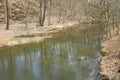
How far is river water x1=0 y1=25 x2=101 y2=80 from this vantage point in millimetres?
23453

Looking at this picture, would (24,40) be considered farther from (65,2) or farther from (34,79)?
(65,2)

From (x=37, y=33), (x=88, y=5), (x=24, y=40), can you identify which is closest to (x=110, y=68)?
(x=24, y=40)

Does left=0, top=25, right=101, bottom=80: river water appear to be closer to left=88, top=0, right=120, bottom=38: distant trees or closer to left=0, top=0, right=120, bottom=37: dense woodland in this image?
left=88, top=0, right=120, bottom=38: distant trees

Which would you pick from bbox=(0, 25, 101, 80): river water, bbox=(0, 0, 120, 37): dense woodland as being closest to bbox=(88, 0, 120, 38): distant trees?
bbox=(0, 0, 120, 37): dense woodland

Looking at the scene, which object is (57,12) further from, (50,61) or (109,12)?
(50,61)

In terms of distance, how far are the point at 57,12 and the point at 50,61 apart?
5978 centimetres

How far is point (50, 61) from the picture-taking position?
2947 centimetres

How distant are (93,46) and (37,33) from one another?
15663 mm

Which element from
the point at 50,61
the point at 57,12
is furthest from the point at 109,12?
the point at 57,12

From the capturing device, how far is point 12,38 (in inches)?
1663

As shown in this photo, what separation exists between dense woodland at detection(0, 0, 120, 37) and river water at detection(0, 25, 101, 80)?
9721mm

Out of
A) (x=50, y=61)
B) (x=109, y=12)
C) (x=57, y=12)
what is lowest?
(x=50, y=61)

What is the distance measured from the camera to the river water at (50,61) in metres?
23.5

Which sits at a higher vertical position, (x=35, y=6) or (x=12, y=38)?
(x=35, y=6)
